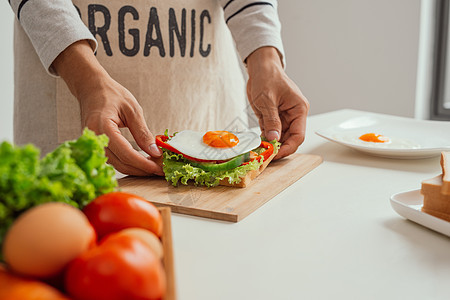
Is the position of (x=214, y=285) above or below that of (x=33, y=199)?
below

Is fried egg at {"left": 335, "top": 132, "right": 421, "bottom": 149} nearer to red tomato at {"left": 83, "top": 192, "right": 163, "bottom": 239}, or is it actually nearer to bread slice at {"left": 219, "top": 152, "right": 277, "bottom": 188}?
bread slice at {"left": 219, "top": 152, "right": 277, "bottom": 188}

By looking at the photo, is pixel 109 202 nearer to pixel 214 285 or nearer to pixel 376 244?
pixel 214 285

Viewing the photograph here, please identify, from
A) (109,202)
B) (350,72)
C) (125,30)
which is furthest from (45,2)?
(350,72)

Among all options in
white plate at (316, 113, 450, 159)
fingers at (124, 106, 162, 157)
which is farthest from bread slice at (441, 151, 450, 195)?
fingers at (124, 106, 162, 157)

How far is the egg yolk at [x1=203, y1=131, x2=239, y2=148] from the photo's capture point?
4.50 feet

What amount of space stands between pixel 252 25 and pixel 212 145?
0.74 meters

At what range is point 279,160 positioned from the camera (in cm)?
161

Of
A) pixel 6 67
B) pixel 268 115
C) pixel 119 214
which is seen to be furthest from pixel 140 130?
pixel 6 67

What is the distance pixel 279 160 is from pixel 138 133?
21.2 inches

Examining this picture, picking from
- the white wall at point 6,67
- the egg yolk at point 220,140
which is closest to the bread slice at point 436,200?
the egg yolk at point 220,140

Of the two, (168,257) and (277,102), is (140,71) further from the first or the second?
(168,257)

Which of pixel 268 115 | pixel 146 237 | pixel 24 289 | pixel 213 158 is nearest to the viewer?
pixel 24 289

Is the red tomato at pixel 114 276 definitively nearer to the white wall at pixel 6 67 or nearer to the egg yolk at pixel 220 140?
the egg yolk at pixel 220 140

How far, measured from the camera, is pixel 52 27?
54.3 inches
